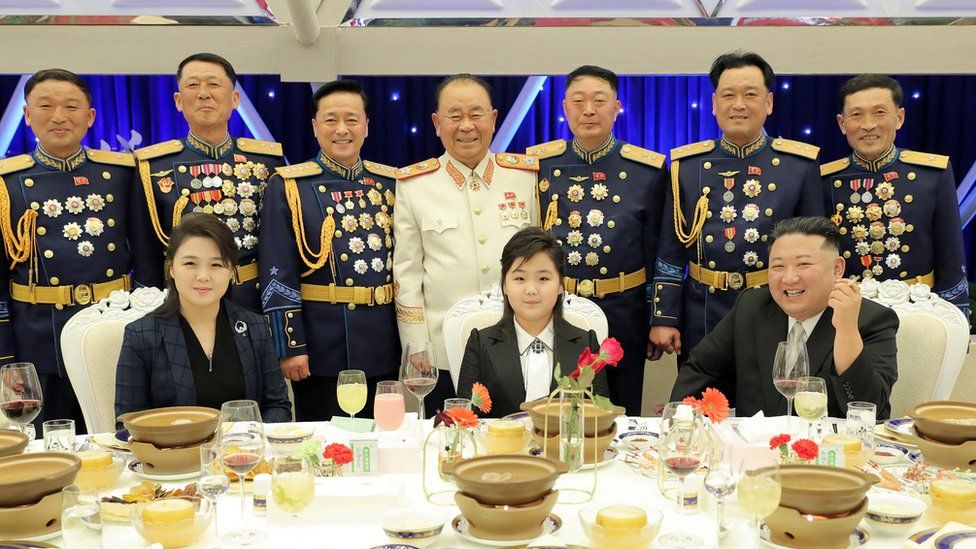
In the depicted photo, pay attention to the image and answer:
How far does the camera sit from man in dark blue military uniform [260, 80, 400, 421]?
3.44 metres

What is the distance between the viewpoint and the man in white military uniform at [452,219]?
3508mm

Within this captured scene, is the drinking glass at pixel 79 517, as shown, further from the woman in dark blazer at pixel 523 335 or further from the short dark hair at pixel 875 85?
the short dark hair at pixel 875 85

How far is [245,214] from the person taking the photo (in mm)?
3553

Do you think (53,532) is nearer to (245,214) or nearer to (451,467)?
(451,467)

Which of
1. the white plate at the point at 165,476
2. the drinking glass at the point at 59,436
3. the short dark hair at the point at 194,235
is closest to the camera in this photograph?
the white plate at the point at 165,476

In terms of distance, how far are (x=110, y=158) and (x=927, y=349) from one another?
279 cm

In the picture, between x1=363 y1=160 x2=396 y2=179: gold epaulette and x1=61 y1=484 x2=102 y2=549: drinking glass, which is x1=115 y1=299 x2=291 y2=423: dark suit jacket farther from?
x1=61 y1=484 x2=102 y2=549: drinking glass

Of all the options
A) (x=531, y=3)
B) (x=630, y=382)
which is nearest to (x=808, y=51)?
(x=531, y=3)

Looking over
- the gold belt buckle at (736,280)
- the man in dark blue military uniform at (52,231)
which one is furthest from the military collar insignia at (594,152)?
the man in dark blue military uniform at (52,231)

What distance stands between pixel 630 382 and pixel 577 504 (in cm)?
194

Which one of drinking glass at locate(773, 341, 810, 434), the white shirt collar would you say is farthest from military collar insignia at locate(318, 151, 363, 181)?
drinking glass at locate(773, 341, 810, 434)

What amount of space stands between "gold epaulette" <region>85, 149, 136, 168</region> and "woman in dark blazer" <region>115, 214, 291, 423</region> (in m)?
0.90

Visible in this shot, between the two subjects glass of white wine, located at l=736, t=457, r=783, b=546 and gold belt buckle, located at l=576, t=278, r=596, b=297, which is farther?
gold belt buckle, located at l=576, t=278, r=596, b=297

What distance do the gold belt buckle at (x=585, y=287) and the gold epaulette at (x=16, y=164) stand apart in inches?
78.6
